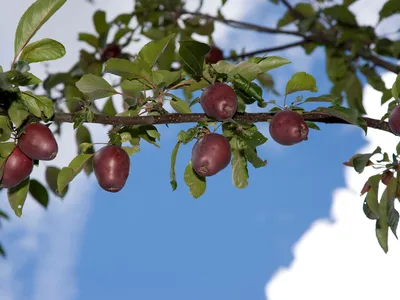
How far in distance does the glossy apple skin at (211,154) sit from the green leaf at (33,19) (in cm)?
54

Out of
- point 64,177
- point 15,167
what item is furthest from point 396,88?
point 15,167

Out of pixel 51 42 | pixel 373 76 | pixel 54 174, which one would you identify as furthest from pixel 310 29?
pixel 51 42

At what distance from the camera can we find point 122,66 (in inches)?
63.8

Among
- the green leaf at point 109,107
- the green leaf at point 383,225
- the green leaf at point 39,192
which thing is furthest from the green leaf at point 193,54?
the green leaf at point 109,107

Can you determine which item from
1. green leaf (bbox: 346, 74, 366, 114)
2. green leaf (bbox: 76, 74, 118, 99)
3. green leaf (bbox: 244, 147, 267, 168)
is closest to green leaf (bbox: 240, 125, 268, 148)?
green leaf (bbox: 244, 147, 267, 168)

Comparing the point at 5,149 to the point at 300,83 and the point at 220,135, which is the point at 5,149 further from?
the point at 300,83

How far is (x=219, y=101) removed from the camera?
4.95ft

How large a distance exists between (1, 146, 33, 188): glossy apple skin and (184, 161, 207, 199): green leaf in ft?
1.61

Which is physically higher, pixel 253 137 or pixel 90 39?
pixel 90 39

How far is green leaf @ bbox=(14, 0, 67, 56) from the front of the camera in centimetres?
154

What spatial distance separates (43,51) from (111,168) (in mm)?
378

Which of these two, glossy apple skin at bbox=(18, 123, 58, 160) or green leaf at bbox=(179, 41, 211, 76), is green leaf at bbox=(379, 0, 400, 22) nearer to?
green leaf at bbox=(179, 41, 211, 76)

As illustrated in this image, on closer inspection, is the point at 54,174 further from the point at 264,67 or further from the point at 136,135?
the point at 264,67

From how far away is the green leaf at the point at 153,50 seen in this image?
1.66m
